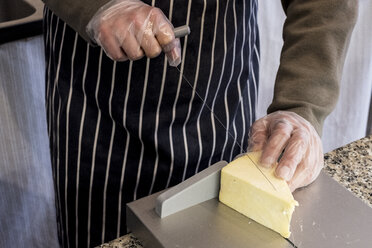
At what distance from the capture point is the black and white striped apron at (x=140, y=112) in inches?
41.8

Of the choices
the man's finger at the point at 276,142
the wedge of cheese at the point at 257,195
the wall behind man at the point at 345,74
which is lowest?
the wall behind man at the point at 345,74

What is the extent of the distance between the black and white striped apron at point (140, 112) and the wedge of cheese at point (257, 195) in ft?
0.78

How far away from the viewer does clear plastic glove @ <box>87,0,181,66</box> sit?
A: 2.74 feet

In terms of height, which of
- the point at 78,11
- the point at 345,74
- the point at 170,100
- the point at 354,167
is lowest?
the point at 345,74

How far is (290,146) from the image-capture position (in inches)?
36.3

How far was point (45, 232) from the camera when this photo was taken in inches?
68.4

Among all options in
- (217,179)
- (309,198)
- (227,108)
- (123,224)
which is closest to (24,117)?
(123,224)

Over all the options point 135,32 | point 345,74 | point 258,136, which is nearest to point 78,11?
point 135,32

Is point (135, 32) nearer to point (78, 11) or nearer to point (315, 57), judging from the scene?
point (78, 11)

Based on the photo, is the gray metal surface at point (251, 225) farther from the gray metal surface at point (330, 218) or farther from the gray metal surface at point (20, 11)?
the gray metal surface at point (20, 11)

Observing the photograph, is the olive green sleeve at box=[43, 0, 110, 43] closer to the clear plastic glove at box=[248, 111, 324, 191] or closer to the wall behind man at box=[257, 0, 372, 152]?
the clear plastic glove at box=[248, 111, 324, 191]

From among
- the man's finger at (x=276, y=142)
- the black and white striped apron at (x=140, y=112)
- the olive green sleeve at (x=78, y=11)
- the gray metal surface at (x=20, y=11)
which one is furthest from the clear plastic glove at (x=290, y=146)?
the gray metal surface at (x=20, y=11)

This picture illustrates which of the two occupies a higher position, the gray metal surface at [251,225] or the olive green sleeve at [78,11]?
the olive green sleeve at [78,11]

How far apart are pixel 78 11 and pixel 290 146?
1.38ft
